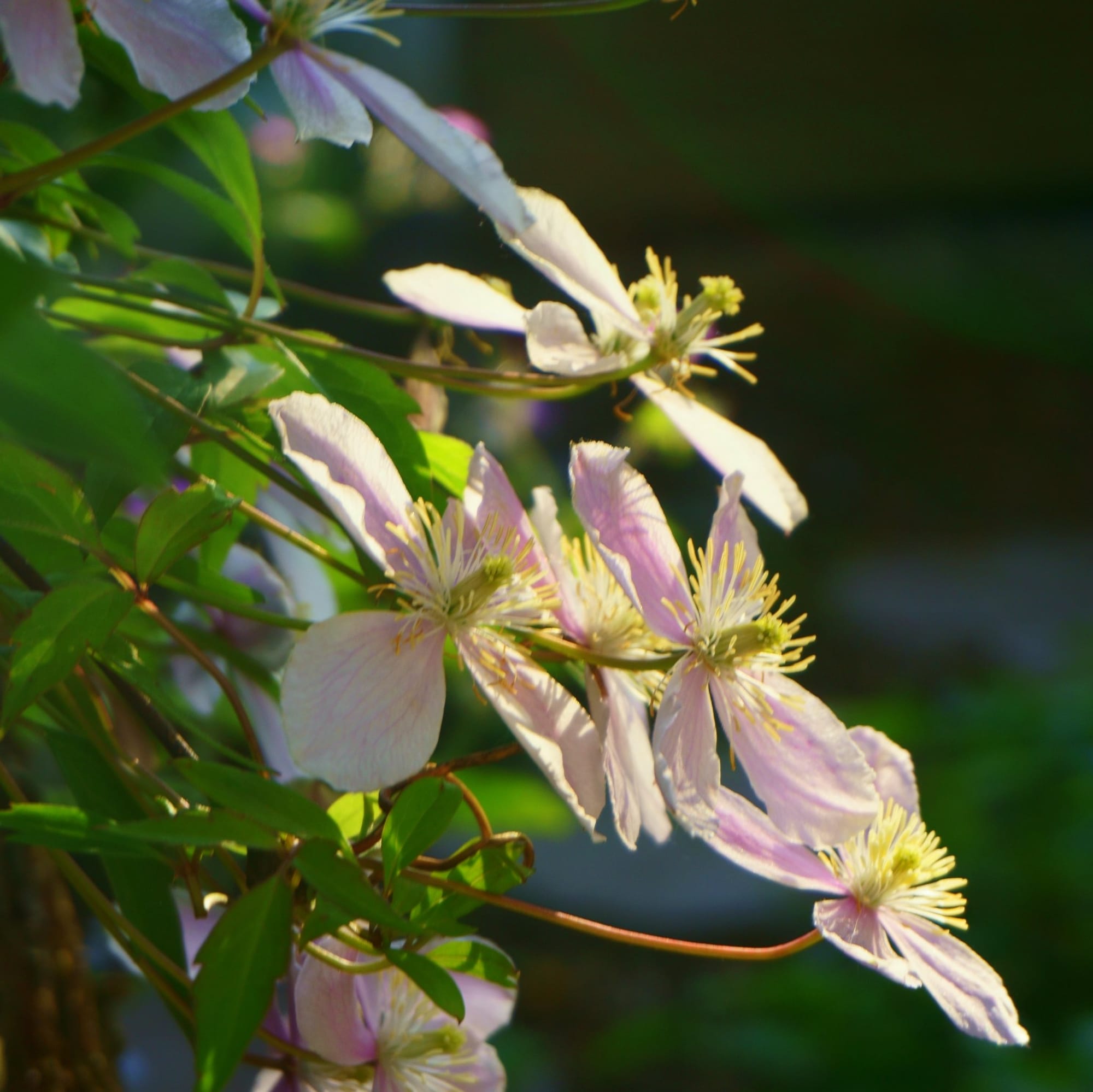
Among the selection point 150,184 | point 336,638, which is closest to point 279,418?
point 336,638

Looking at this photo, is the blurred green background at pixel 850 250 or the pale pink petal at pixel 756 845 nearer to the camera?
the pale pink petal at pixel 756 845

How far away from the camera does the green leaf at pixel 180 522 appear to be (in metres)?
0.25

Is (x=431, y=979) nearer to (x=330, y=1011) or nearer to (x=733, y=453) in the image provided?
(x=330, y=1011)

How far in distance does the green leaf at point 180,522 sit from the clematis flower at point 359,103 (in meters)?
0.08

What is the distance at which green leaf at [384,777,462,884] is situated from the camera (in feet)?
0.84

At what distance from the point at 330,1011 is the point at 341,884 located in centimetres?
7

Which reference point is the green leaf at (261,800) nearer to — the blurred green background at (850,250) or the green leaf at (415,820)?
the green leaf at (415,820)

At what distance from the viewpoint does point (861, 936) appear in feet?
1.02

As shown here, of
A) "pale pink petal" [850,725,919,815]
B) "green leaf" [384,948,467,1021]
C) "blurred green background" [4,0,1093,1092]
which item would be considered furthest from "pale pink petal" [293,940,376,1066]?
"blurred green background" [4,0,1093,1092]

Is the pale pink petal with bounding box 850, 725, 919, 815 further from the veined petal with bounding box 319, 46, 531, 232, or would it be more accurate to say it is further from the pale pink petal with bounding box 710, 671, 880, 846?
the veined petal with bounding box 319, 46, 531, 232

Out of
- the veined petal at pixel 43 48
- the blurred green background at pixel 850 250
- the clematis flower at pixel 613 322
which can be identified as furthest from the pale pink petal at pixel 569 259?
the blurred green background at pixel 850 250

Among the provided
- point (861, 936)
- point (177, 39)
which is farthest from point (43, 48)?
point (861, 936)

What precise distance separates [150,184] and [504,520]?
1.04 m

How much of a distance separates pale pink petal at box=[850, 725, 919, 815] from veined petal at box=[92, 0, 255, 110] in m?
0.22
